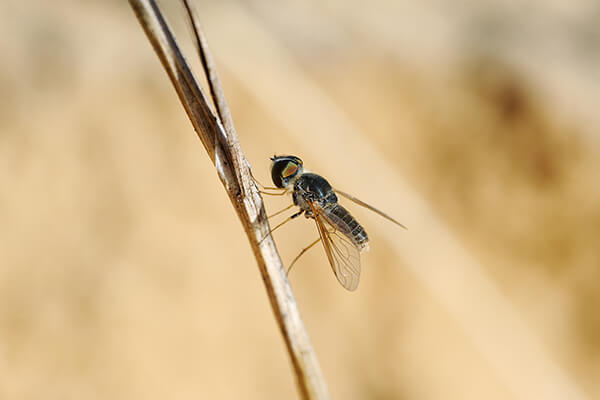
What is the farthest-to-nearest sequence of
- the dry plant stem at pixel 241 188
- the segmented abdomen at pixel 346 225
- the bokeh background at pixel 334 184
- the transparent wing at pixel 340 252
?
the bokeh background at pixel 334 184, the segmented abdomen at pixel 346 225, the transparent wing at pixel 340 252, the dry plant stem at pixel 241 188

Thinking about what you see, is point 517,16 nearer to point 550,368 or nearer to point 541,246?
point 541,246

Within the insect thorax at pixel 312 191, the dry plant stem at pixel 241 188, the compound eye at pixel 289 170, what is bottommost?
the insect thorax at pixel 312 191

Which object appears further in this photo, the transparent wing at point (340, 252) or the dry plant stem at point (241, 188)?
the transparent wing at point (340, 252)

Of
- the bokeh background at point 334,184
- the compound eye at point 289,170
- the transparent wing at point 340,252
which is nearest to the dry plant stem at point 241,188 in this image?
the transparent wing at point 340,252

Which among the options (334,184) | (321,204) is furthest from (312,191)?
(334,184)

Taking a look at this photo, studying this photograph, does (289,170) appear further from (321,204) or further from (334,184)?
(334,184)

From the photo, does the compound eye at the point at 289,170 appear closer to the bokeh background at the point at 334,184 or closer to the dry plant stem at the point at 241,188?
the bokeh background at the point at 334,184
